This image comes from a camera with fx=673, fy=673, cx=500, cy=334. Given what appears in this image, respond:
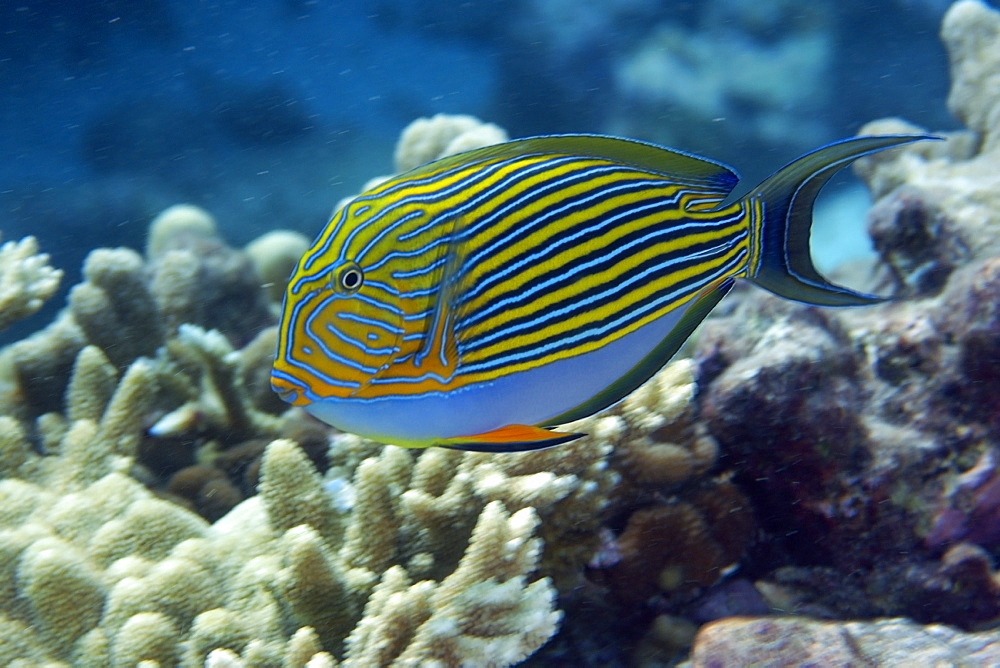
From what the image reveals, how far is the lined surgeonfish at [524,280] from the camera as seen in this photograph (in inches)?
45.4

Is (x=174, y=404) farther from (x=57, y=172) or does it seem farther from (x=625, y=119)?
(x=57, y=172)

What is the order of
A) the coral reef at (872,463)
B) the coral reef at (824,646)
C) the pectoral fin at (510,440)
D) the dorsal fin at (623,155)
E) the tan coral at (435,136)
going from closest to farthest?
the pectoral fin at (510,440)
the dorsal fin at (623,155)
the coral reef at (824,646)
the coral reef at (872,463)
the tan coral at (435,136)

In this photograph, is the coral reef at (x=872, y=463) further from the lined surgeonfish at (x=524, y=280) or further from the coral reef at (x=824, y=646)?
the lined surgeonfish at (x=524, y=280)

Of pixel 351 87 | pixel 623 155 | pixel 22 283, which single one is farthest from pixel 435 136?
pixel 351 87

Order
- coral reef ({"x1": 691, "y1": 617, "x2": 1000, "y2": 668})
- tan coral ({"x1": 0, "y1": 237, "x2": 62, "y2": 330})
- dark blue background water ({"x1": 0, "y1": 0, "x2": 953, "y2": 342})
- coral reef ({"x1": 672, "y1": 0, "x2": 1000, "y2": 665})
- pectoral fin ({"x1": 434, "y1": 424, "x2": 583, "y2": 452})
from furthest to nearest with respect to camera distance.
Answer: dark blue background water ({"x1": 0, "y1": 0, "x2": 953, "y2": 342}) < tan coral ({"x1": 0, "y1": 237, "x2": 62, "y2": 330}) < coral reef ({"x1": 672, "y1": 0, "x2": 1000, "y2": 665}) < coral reef ({"x1": 691, "y1": 617, "x2": 1000, "y2": 668}) < pectoral fin ({"x1": 434, "y1": 424, "x2": 583, "y2": 452})

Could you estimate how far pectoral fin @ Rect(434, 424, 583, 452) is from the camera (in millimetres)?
1125

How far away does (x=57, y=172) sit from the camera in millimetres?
10172

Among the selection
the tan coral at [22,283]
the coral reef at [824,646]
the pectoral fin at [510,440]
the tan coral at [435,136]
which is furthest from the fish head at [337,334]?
the tan coral at [435,136]

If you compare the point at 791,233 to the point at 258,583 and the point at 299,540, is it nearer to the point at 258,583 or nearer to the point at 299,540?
the point at 299,540

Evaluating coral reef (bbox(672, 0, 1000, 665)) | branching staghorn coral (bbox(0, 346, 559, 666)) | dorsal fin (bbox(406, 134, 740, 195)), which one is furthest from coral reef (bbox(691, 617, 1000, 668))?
dorsal fin (bbox(406, 134, 740, 195))

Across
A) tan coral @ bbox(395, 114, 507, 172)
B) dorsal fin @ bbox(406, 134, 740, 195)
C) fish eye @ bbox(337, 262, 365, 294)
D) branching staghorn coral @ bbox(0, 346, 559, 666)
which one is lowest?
branching staghorn coral @ bbox(0, 346, 559, 666)

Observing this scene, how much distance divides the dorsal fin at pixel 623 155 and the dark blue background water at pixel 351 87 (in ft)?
28.2

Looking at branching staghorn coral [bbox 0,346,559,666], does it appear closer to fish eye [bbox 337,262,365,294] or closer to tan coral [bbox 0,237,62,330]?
fish eye [bbox 337,262,365,294]

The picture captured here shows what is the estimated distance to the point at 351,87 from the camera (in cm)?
1073
